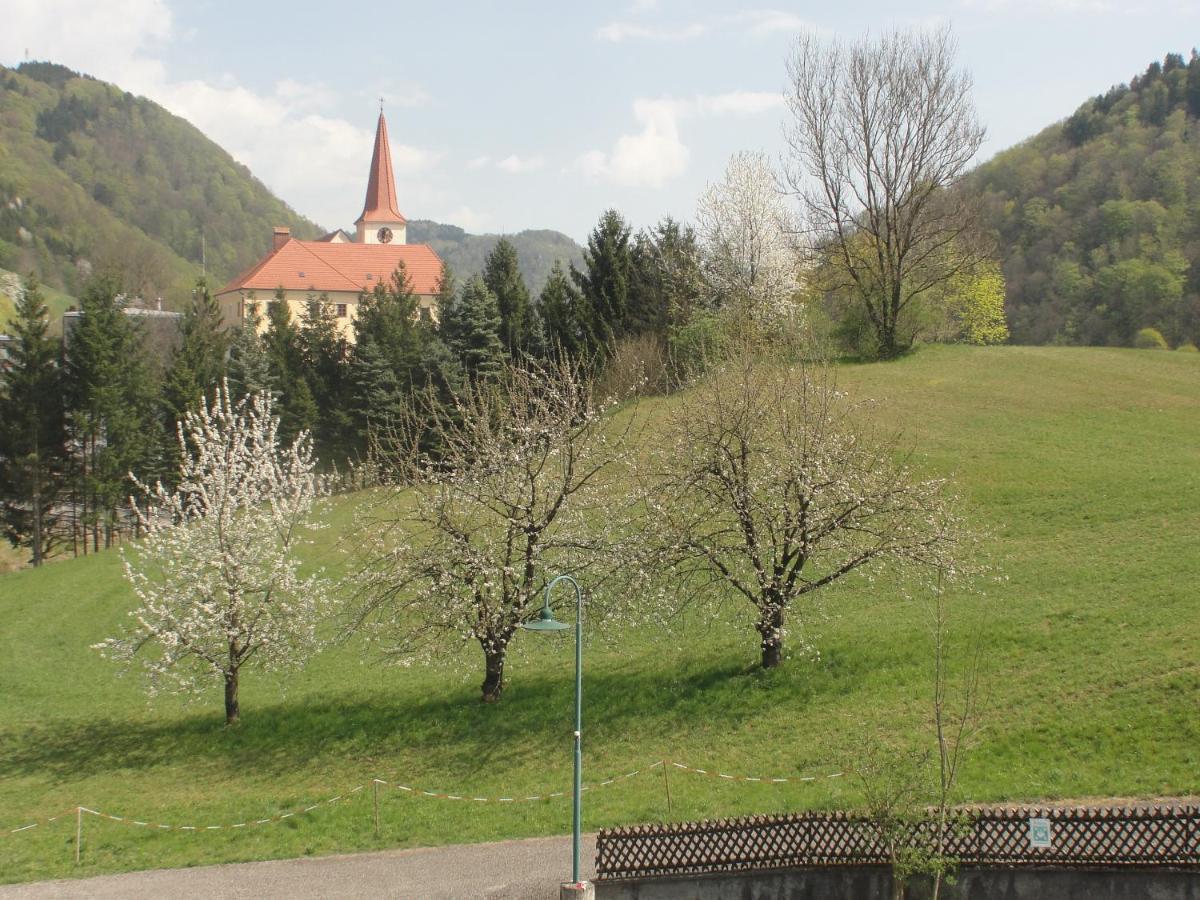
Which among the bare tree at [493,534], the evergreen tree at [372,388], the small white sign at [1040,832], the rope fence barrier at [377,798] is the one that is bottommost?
the rope fence barrier at [377,798]

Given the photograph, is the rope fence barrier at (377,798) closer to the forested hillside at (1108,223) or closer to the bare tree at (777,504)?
the bare tree at (777,504)

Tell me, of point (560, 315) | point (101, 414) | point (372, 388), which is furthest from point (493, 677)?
point (560, 315)

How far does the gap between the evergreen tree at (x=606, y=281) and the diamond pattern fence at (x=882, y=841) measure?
4654 cm

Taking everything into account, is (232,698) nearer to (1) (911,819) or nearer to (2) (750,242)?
(1) (911,819)

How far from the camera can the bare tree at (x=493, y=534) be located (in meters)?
24.2

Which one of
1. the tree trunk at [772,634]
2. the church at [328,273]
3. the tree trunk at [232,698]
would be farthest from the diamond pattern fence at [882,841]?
the church at [328,273]

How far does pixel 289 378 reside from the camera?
65.9 metres

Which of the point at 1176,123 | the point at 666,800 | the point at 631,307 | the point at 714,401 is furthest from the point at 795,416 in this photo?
the point at 1176,123

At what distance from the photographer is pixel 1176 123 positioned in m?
95.8

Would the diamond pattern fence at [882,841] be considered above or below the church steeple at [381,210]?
below

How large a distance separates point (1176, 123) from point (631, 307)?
62.5 meters

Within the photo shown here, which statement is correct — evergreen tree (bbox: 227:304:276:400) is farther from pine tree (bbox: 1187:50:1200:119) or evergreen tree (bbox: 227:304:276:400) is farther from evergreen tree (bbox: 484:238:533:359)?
pine tree (bbox: 1187:50:1200:119)

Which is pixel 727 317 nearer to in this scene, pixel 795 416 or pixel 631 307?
pixel 631 307

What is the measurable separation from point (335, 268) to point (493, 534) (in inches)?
3431
